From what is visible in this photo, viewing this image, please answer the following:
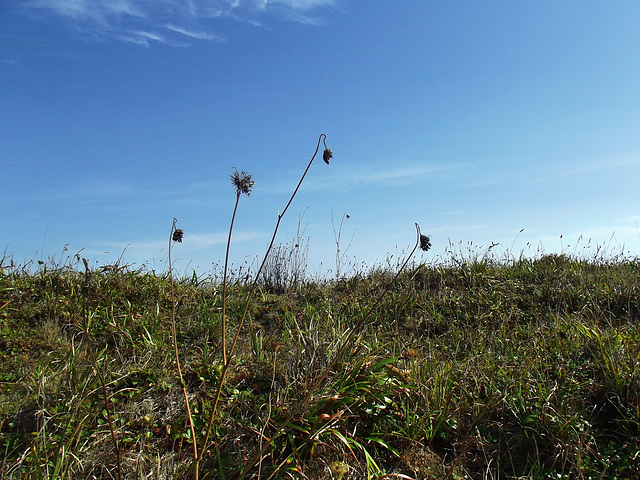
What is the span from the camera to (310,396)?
2266mm

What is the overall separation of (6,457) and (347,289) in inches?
192

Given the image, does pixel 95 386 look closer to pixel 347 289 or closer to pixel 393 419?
pixel 393 419

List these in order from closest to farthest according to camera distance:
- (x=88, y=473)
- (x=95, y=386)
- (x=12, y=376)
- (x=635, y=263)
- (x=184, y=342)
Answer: (x=88, y=473) < (x=95, y=386) < (x=12, y=376) < (x=184, y=342) < (x=635, y=263)

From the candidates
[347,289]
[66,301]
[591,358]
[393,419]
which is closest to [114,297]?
[66,301]

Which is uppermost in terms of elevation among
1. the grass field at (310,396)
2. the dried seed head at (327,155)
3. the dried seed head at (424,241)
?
the dried seed head at (327,155)

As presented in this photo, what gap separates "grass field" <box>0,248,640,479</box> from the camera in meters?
3.06

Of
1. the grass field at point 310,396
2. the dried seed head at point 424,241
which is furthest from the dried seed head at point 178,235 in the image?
the dried seed head at point 424,241

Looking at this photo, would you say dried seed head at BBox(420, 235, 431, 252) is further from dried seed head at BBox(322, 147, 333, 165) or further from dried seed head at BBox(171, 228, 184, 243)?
dried seed head at BBox(171, 228, 184, 243)

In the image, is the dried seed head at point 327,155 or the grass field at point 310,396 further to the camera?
the grass field at point 310,396

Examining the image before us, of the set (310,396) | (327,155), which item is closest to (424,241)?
(327,155)

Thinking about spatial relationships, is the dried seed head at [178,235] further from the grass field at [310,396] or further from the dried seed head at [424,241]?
the dried seed head at [424,241]

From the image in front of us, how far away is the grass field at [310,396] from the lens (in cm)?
306

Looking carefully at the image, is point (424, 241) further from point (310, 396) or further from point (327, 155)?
point (310, 396)

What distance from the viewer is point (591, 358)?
4293 mm
